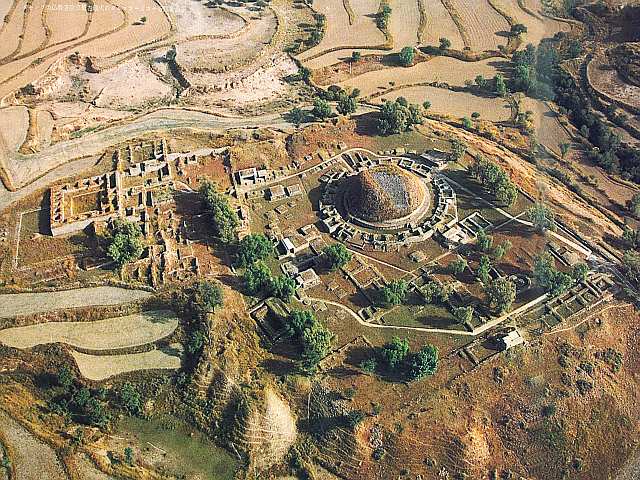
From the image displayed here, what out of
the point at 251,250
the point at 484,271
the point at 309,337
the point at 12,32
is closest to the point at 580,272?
the point at 484,271

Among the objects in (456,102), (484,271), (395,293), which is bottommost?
(395,293)

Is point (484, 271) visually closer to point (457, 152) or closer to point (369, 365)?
point (369, 365)

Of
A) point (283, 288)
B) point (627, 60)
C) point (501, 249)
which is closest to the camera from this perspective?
point (283, 288)

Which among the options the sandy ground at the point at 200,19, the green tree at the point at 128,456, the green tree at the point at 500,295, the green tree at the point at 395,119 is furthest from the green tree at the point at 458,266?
the sandy ground at the point at 200,19

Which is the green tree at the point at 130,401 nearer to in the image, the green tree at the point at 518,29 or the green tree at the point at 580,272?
the green tree at the point at 580,272

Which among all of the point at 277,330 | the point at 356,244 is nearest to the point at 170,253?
the point at 277,330

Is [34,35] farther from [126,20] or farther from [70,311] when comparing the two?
[70,311]

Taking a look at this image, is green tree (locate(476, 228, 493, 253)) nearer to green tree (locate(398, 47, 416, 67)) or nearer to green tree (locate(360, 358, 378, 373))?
green tree (locate(360, 358, 378, 373))

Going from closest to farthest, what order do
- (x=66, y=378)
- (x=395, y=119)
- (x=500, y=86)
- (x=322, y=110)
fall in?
(x=66, y=378) → (x=395, y=119) → (x=322, y=110) → (x=500, y=86)
